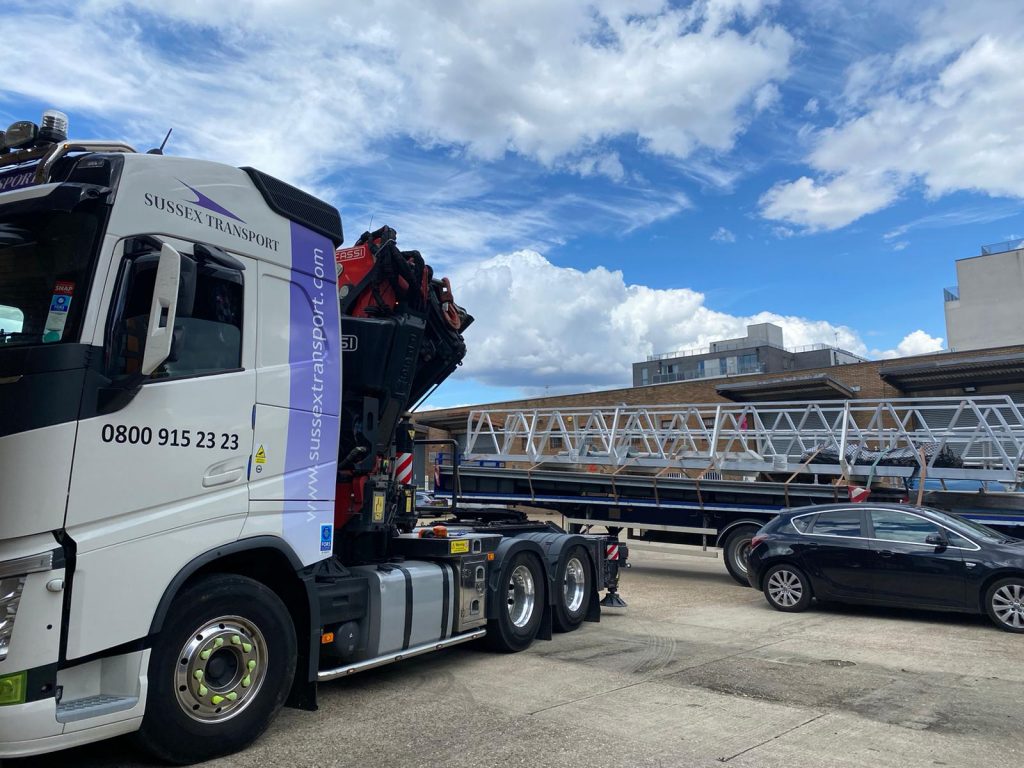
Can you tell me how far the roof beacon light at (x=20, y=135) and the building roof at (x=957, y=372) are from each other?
87.1 ft

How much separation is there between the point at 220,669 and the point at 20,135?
11.3 feet

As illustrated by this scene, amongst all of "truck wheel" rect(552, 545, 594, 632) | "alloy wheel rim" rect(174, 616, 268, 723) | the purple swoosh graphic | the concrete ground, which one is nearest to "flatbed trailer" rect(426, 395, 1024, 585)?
"truck wheel" rect(552, 545, 594, 632)

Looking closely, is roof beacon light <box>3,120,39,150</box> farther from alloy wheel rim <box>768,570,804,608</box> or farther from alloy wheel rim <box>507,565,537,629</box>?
alloy wheel rim <box>768,570,804,608</box>

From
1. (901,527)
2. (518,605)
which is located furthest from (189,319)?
(901,527)

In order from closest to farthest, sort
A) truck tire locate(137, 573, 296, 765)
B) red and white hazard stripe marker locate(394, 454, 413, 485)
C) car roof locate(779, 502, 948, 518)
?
truck tire locate(137, 573, 296, 765)
red and white hazard stripe marker locate(394, 454, 413, 485)
car roof locate(779, 502, 948, 518)

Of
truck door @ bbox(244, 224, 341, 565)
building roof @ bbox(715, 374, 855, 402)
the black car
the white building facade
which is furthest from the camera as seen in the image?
the white building facade

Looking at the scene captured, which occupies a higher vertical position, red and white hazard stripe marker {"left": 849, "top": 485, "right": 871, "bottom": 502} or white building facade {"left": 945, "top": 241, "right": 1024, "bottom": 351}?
white building facade {"left": 945, "top": 241, "right": 1024, "bottom": 351}

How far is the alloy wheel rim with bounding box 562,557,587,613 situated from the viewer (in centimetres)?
898

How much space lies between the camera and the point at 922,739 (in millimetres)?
5105

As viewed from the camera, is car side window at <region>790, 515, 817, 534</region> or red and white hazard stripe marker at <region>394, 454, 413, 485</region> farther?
car side window at <region>790, 515, 817, 534</region>

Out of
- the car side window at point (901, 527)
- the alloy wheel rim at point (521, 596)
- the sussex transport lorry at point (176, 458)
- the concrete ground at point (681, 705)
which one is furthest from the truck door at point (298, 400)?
the car side window at point (901, 527)

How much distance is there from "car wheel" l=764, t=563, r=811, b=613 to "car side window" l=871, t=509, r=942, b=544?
1.11 m

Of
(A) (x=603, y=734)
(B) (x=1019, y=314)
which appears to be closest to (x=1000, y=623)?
(A) (x=603, y=734)

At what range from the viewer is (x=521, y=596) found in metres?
8.05
